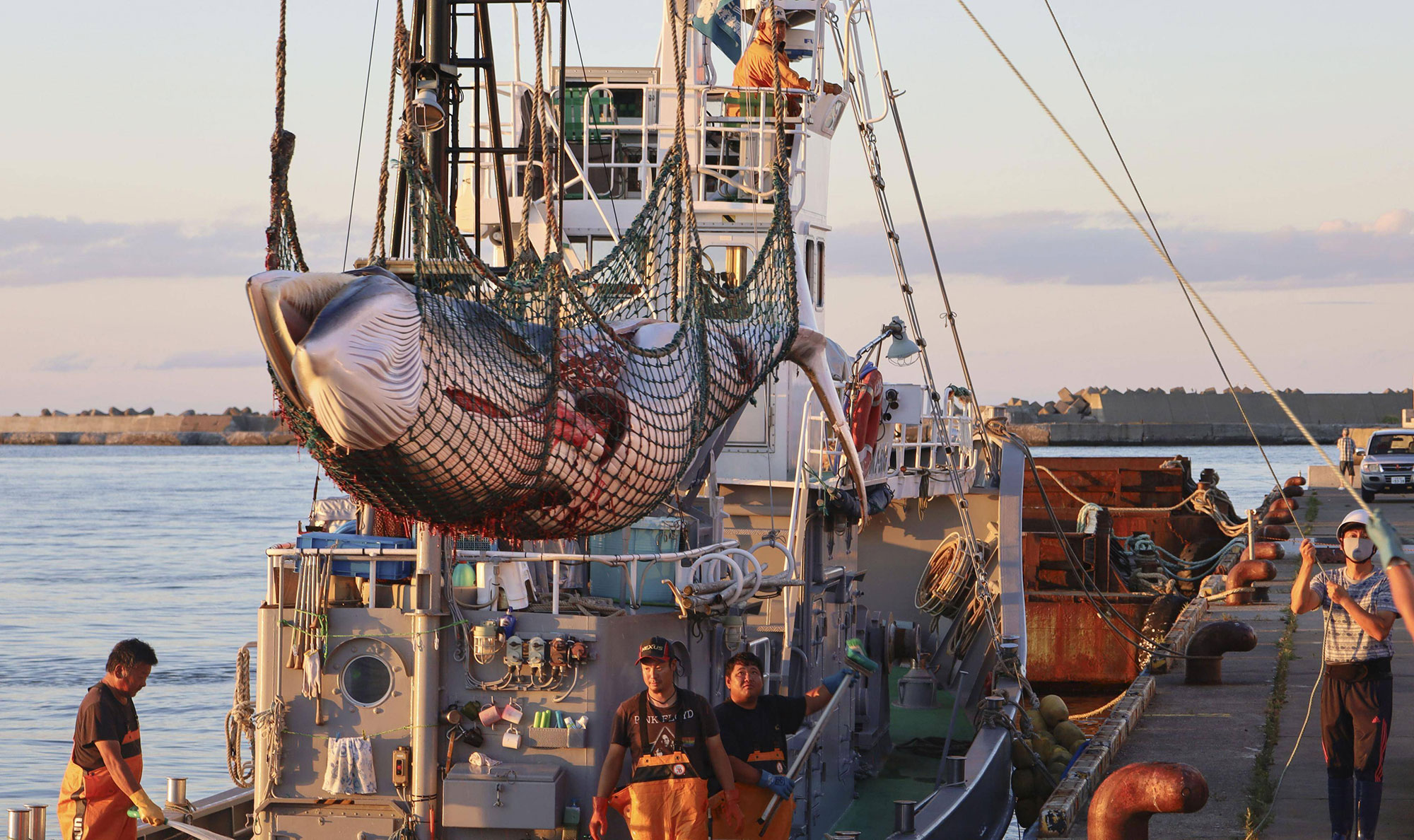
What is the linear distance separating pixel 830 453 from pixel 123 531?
191ft

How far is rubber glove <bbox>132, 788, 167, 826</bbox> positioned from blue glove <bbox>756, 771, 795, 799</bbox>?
3.36 metres

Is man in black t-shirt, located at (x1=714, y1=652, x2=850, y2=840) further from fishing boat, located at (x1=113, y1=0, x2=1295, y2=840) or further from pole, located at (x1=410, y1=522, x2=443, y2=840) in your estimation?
pole, located at (x1=410, y1=522, x2=443, y2=840)

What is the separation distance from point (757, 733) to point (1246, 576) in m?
13.5

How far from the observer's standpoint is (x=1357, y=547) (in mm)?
7934

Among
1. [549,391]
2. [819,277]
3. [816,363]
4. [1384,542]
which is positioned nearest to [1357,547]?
[1384,542]

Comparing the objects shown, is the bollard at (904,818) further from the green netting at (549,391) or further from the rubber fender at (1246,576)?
the rubber fender at (1246,576)

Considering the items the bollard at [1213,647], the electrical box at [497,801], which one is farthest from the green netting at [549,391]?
the bollard at [1213,647]

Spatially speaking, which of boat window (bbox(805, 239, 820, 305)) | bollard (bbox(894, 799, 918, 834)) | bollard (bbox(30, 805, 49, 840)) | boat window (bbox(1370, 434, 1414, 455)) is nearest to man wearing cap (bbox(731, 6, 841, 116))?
boat window (bbox(805, 239, 820, 305))

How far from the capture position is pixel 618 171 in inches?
630

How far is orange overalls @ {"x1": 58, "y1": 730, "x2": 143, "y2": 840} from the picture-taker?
8.25 m

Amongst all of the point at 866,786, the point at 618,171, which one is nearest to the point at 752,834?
the point at 866,786

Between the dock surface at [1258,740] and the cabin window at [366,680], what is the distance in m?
4.58

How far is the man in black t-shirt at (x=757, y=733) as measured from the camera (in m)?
8.41

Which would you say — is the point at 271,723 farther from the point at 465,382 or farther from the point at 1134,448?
the point at 1134,448
